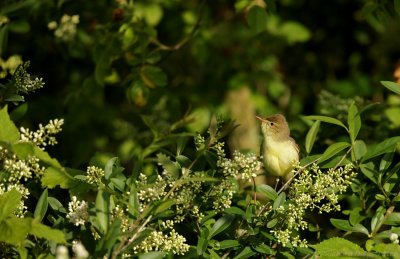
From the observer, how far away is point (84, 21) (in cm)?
530

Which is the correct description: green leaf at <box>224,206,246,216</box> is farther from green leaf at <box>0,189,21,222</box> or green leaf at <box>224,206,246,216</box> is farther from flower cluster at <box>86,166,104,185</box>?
green leaf at <box>0,189,21,222</box>

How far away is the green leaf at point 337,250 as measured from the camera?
252 centimetres

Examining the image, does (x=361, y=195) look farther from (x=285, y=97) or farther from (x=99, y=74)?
(x=285, y=97)

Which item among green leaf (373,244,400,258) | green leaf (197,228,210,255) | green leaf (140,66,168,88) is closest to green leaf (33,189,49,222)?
green leaf (197,228,210,255)

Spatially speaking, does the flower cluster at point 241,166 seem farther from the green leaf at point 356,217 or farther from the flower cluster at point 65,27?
the flower cluster at point 65,27

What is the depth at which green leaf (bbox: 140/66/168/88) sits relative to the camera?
4297 mm

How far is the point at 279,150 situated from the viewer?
3.53m

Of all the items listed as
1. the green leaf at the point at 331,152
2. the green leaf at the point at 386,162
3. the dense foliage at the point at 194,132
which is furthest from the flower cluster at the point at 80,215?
the green leaf at the point at 386,162

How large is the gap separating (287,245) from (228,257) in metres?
0.30

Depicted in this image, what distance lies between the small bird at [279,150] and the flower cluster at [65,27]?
4.77ft

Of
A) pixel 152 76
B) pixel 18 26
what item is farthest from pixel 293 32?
pixel 18 26

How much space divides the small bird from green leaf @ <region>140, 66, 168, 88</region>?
80cm

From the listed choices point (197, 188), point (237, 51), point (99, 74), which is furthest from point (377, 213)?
point (237, 51)

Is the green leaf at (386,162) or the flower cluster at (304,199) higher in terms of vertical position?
the flower cluster at (304,199)
